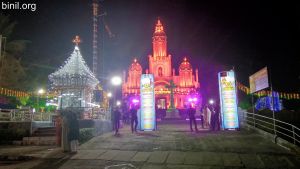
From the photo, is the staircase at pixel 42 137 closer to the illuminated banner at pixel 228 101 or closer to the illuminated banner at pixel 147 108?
the illuminated banner at pixel 147 108

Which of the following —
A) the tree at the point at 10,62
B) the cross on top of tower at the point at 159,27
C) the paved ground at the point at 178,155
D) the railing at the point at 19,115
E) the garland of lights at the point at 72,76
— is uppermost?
the cross on top of tower at the point at 159,27

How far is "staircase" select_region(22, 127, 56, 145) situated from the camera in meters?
14.9

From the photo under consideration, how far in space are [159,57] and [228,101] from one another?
5286cm

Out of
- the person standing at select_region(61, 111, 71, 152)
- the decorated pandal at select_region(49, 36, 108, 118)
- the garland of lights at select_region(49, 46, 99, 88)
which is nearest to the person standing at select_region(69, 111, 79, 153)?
the person standing at select_region(61, 111, 71, 152)

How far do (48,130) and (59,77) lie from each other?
7.31 metres

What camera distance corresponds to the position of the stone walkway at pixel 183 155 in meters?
8.57

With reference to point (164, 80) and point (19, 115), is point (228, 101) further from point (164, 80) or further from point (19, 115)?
point (164, 80)

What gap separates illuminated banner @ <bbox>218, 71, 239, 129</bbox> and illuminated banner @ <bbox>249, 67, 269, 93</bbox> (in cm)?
167

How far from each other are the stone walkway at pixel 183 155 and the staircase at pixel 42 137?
388 centimetres

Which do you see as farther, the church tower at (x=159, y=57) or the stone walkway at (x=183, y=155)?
the church tower at (x=159, y=57)

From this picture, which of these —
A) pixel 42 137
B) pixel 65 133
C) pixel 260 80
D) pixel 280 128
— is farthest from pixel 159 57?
pixel 65 133

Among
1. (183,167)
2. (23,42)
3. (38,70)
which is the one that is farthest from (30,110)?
(38,70)

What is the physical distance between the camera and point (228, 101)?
1659 cm

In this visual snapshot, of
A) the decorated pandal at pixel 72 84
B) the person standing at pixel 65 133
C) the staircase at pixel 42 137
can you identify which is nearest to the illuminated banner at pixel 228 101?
the person standing at pixel 65 133
